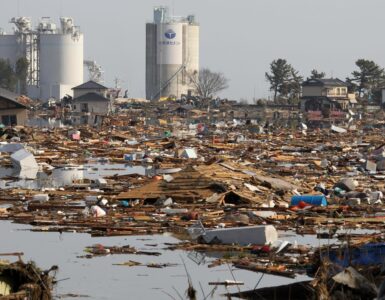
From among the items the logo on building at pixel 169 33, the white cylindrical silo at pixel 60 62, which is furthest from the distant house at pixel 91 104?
the logo on building at pixel 169 33

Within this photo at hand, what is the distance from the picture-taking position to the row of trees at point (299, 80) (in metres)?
108

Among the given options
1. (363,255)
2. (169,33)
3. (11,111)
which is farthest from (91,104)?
(363,255)

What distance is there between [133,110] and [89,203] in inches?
2876

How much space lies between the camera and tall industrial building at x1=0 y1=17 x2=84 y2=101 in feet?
362

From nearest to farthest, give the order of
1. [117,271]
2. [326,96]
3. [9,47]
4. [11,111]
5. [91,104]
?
[117,271]
[11,111]
[91,104]
[326,96]
[9,47]

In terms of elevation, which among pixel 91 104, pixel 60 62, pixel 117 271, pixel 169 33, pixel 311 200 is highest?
pixel 169 33

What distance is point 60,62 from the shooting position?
110500 millimetres

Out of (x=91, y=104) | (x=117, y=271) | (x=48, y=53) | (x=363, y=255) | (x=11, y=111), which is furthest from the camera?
(x=48, y=53)

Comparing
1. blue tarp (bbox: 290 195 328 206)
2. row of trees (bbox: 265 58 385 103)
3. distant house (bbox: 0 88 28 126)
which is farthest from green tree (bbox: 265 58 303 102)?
blue tarp (bbox: 290 195 328 206)

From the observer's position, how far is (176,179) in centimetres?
2153

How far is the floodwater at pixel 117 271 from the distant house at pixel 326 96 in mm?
71300

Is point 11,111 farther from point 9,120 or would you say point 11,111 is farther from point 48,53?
point 48,53

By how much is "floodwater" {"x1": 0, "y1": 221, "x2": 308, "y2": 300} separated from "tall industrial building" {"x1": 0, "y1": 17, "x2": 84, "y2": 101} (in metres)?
93.4

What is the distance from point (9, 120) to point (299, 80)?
60.5m
